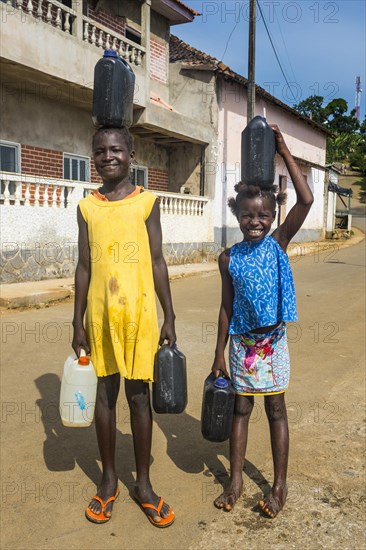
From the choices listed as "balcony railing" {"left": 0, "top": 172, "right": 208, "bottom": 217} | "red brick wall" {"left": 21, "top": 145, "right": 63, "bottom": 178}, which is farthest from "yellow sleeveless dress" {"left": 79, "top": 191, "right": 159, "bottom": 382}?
"red brick wall" {"left": 21, "top": 145, "right": 63, "bottom": 178}

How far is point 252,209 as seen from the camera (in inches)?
92.2

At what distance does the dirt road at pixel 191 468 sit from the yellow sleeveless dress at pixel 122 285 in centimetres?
72

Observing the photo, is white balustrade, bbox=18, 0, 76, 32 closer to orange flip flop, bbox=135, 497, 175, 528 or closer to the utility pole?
the utility pole

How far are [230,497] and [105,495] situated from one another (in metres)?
0.61

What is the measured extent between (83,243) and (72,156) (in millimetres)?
9628

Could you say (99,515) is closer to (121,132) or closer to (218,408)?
(218,408)

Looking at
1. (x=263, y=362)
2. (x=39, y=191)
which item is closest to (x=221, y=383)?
(x=263, y=362)

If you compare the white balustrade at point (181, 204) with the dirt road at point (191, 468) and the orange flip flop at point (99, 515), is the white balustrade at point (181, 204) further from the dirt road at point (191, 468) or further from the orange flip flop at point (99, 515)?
the orange flip flop at point (99, 515)

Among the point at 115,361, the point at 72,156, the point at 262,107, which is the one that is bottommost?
the point at 115,361

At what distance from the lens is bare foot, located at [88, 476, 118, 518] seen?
2.33m

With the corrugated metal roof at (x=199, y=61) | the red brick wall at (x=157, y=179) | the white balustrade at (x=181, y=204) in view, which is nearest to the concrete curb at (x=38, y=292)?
the white balustrade at (x=181, y=204)

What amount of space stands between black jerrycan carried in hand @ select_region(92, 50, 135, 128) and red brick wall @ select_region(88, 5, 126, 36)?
1076cm

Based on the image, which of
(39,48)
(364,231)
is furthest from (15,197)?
(364,231)

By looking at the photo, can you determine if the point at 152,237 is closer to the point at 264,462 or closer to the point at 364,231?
the point at 264,462
